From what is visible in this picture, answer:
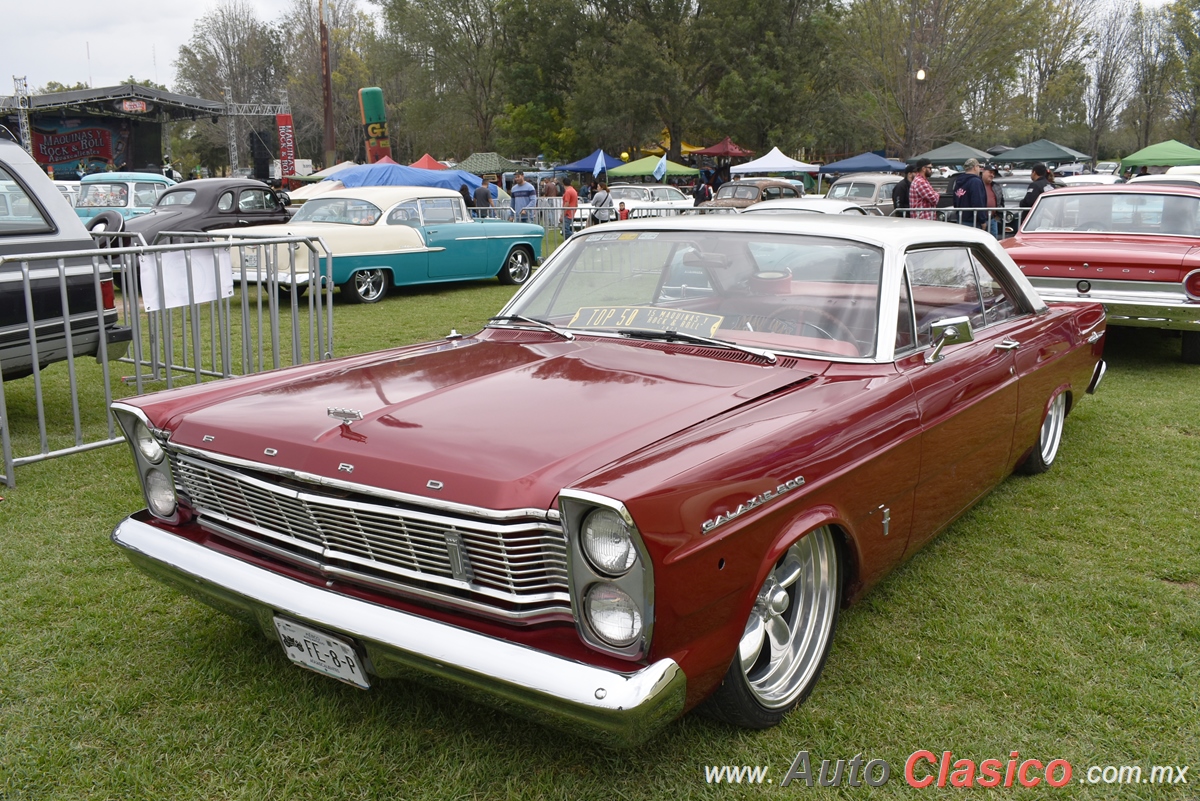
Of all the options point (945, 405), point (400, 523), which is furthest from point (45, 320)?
point (945, 405)

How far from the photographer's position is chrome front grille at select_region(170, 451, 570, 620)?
2.29m

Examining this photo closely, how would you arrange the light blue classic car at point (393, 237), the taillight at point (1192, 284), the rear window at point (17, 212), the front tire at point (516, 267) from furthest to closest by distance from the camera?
the front tire at point (516, 267)
the light blue classic car at point (393, 237)
the taillight at point (1192, 284)
the rear window at point (17, 212)

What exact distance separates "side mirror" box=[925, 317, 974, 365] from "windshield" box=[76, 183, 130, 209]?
52.5 ft

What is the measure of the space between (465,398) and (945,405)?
1.80 metres

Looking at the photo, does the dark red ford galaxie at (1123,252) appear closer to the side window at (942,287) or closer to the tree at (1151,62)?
the side window at (942,287)

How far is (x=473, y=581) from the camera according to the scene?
2398 mm

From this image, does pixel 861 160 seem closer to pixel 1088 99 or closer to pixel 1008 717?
pixel 1088 99

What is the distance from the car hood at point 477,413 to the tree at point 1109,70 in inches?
2123

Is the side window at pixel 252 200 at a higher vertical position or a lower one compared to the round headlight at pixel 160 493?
higher

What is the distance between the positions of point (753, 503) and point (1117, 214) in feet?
24.4

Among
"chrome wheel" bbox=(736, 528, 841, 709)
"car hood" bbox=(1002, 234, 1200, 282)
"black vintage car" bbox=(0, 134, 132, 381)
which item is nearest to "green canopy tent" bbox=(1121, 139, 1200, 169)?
"car hood" bbox=(1002, 234, 1200, 282)

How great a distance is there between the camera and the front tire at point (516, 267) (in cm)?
1458

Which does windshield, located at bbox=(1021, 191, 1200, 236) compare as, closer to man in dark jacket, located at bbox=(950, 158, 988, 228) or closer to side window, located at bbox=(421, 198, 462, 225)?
man in dark jacket, located at bbox=(950, 158, 988, 228)

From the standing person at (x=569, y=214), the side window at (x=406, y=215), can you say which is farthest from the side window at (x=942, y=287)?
the standing person at (x=569, y=214)
